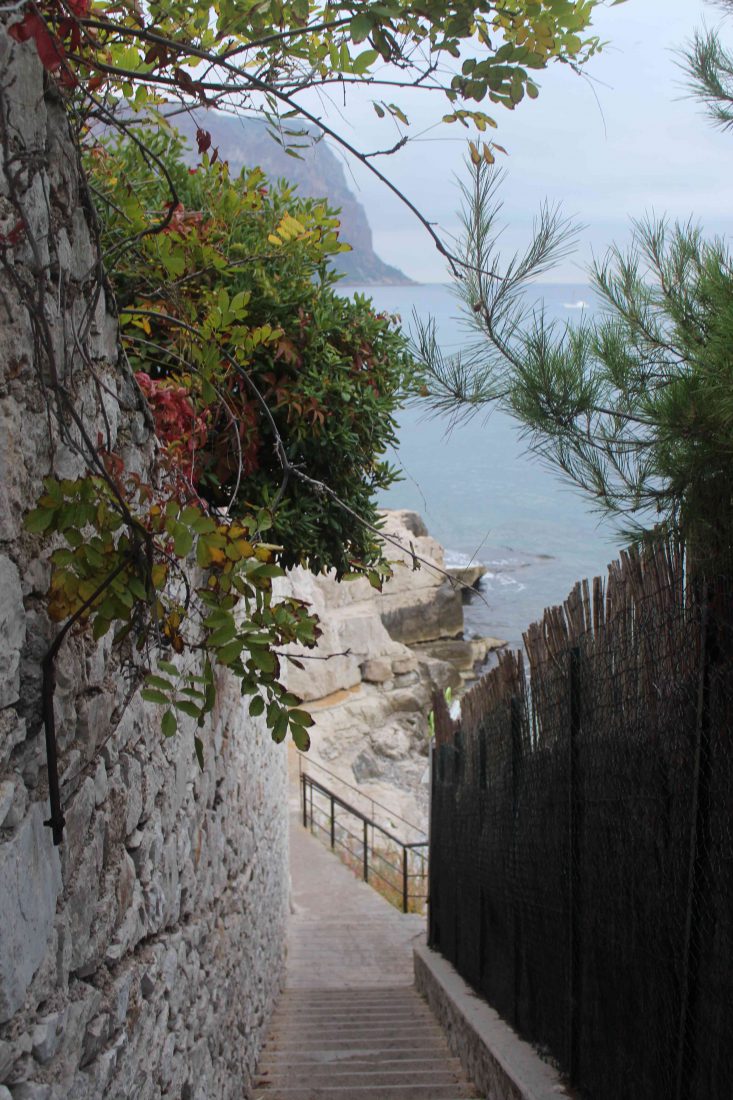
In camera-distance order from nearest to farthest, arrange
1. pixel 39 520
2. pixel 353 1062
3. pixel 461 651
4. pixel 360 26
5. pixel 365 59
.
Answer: pixel 39 520, pixel 360 26, pixel 365 59, pixel 353 1062, pixel 461 651

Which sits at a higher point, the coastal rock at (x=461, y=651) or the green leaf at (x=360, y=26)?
the green leaf at (x=360, y=26)

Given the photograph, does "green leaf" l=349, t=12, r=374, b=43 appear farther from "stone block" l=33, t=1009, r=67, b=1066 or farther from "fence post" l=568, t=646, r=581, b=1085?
"fence post" l=568, t=646, r=581, b=1085

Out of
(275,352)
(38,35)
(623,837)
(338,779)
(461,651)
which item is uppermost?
(275,352)

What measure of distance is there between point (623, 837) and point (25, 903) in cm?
191

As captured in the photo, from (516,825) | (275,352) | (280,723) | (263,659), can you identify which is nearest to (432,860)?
(516,825)

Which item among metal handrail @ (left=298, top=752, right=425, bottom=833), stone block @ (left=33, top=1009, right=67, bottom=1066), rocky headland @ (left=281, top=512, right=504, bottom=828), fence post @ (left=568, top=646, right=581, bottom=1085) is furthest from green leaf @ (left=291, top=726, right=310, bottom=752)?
rocky headland @ (left=281, top=512, right=504, bottom=828)

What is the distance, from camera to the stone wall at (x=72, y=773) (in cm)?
166

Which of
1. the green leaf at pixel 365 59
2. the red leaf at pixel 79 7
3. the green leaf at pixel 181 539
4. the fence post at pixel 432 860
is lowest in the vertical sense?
the fence post at pixel 432 860

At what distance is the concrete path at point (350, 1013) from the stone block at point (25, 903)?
3.37m

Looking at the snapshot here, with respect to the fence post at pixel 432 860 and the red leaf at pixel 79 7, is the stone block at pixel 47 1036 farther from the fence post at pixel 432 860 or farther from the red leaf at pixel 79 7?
the fence post at pixel 432 860

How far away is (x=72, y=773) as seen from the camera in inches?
78.3

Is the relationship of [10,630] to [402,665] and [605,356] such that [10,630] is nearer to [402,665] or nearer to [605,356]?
[605,356]

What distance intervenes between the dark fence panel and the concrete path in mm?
678

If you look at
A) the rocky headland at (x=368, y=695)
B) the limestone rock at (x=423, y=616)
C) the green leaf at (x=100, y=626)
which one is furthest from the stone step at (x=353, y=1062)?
the limestone rock at (x=423, y=616)
